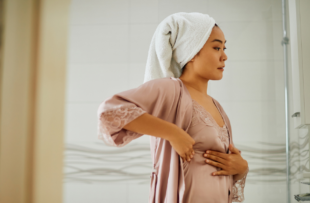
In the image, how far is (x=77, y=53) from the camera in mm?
1592

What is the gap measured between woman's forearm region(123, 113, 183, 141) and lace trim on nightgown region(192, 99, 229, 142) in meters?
0.12

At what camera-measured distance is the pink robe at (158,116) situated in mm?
720

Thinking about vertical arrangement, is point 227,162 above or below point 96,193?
above

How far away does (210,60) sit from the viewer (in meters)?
0.98

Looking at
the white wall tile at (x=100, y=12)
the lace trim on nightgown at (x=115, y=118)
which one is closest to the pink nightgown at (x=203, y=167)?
the lace trim on nightgown at (x=115, y=118)

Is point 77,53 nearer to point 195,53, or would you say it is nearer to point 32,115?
point 195,53

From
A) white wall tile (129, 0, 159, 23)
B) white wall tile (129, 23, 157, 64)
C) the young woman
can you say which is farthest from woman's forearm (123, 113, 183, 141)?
white wall tile (129, 0, 159, 23)

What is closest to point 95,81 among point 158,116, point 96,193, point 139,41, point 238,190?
point 139,41

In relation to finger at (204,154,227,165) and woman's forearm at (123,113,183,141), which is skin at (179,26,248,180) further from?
woman's forearm at (123,113,183,141)

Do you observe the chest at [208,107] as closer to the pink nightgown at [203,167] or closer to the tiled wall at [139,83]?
the pink nightgown at [203,167]

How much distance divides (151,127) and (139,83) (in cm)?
85

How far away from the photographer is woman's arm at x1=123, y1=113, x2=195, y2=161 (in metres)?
0.74

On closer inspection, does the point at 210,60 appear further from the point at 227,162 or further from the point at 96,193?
the point at 96,193

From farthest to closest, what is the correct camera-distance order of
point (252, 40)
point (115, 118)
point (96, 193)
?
point (252, 40) → point (96, 193) → point (115, 118)
